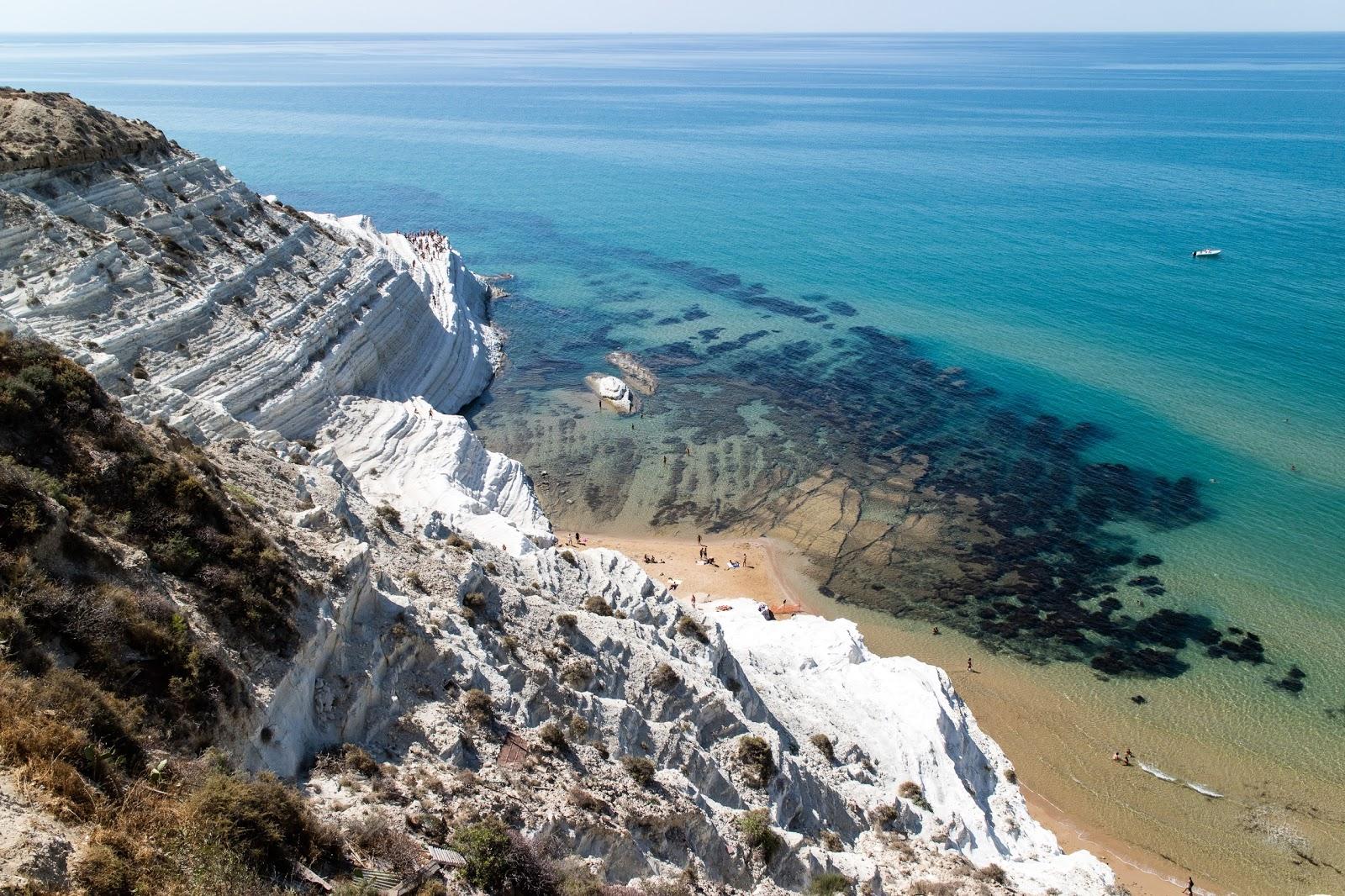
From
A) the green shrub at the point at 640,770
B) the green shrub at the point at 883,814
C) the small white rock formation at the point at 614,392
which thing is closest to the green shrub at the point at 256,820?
the green shrub at the point at 640,770

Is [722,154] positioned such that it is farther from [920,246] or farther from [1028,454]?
[1028,454]

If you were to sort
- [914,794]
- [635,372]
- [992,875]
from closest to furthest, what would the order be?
[992,875]
[914,794]
[635,372]

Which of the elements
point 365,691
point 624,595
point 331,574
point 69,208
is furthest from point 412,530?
point 69,208

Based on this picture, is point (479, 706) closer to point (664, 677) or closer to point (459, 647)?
point (459, 647)

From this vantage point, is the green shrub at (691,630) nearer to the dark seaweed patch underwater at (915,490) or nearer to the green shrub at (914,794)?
the green shrub at (914,794)

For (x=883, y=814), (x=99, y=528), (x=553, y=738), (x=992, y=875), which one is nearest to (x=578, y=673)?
(x=553, y=738)

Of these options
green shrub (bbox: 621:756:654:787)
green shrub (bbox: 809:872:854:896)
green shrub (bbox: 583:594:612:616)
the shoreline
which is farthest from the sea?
green shrub (bbox: 621:756:654:787)
